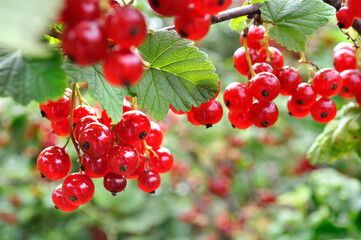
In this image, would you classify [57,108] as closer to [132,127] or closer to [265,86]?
[132,127]

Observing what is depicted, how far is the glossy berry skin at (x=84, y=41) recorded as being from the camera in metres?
0.50

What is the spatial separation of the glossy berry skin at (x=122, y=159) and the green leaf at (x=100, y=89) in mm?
79

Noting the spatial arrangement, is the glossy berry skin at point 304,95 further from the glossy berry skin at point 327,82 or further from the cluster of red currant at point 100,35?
the cluster of red currant at point 100,35

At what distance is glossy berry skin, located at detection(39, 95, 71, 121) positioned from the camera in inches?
36.2

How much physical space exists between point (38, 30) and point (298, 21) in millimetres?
860

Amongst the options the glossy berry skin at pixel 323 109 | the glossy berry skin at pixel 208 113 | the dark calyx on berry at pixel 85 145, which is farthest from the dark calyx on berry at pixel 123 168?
the glossy berry skin at pixel 323 109

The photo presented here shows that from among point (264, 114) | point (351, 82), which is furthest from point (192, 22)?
point (351, 82)

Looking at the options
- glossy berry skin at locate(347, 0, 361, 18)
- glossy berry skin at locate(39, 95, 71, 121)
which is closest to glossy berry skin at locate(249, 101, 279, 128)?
glossy berry skin at locate(347, 0, 361, 18)

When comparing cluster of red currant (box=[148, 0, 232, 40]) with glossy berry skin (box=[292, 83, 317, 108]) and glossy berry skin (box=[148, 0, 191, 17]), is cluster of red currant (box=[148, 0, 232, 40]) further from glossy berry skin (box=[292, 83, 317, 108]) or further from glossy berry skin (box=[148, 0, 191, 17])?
glossy berry skin (box=[292, 83, 317, 108])

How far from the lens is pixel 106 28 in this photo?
549 millimetres

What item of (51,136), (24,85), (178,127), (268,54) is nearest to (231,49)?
(178,127)

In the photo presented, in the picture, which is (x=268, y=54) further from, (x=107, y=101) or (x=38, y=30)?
(x=38, y=30)

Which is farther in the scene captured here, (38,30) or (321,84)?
(321,84)

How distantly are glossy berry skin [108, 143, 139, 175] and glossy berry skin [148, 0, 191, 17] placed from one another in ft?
1.38
